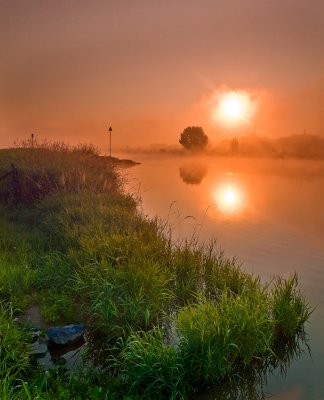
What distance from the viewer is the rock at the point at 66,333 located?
29.0 feet

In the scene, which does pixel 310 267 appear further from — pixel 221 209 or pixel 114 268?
pixel 221 209

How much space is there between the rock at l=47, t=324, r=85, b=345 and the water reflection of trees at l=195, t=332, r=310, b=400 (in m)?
2.96

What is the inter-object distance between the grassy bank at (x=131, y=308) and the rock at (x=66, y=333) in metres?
0.38

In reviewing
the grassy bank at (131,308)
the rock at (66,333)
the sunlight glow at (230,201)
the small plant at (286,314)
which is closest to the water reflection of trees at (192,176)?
the sunlight glow at (230,201)

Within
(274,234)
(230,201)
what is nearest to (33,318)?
(274,234)

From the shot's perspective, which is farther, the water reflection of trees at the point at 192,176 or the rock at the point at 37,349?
the water reflection of trees at the point at 192,176

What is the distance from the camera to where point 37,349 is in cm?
827

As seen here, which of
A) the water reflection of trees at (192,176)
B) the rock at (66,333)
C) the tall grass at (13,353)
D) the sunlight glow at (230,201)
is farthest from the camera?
the water reflection of trees at (192,176)

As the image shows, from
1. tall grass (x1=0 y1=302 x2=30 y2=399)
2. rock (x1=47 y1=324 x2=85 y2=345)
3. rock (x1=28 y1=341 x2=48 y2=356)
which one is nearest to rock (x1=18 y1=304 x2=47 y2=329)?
rock (x1=47 y1=324 x2=85 y2=345)

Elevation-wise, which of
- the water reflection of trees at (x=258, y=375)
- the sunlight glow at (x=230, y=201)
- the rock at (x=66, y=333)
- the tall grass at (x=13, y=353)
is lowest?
the sunlight glow at (x=230, y=201)

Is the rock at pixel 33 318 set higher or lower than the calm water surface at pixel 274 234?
higher

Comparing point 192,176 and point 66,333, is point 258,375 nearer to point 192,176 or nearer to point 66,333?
point 66,333

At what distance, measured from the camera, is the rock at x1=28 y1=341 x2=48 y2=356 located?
812 cm

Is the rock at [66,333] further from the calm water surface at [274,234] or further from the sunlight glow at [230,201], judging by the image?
the sunlight glow at [230,201]
